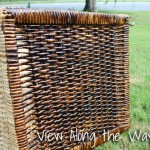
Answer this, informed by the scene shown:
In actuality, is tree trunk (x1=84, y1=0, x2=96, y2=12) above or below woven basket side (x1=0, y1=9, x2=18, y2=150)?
below

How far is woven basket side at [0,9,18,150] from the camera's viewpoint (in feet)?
4.83

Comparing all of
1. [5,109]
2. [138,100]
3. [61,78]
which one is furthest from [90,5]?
[5,109]

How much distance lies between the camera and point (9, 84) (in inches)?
58.9

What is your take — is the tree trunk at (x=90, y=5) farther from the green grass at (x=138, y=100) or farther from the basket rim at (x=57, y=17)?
the basket rim at (x=57, y=17)

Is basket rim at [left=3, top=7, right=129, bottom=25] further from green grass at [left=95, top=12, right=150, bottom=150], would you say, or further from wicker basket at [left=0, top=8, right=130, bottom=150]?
green grass at [left=95, top=12, right=150, bottom=150]

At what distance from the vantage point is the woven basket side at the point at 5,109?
1.47 metres

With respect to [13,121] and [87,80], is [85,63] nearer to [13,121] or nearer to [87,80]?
[87,80]

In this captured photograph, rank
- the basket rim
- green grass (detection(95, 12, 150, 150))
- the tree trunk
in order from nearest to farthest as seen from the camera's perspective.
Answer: the basket rim
green grass (detection(95, 12, 150, 150))
the tree trunk

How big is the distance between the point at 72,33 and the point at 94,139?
2.14ft

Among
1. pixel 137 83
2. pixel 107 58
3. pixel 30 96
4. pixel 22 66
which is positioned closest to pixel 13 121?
pixel 30 96

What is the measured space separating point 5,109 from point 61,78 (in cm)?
33

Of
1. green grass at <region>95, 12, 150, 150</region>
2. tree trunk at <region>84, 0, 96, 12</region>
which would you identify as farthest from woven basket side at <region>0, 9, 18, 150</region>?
tree trunk at <region>84, 0, 96, 12</region>

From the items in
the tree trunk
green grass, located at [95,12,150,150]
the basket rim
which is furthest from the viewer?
the tree trunk

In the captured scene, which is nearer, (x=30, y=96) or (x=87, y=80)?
(x=30, y=96)
